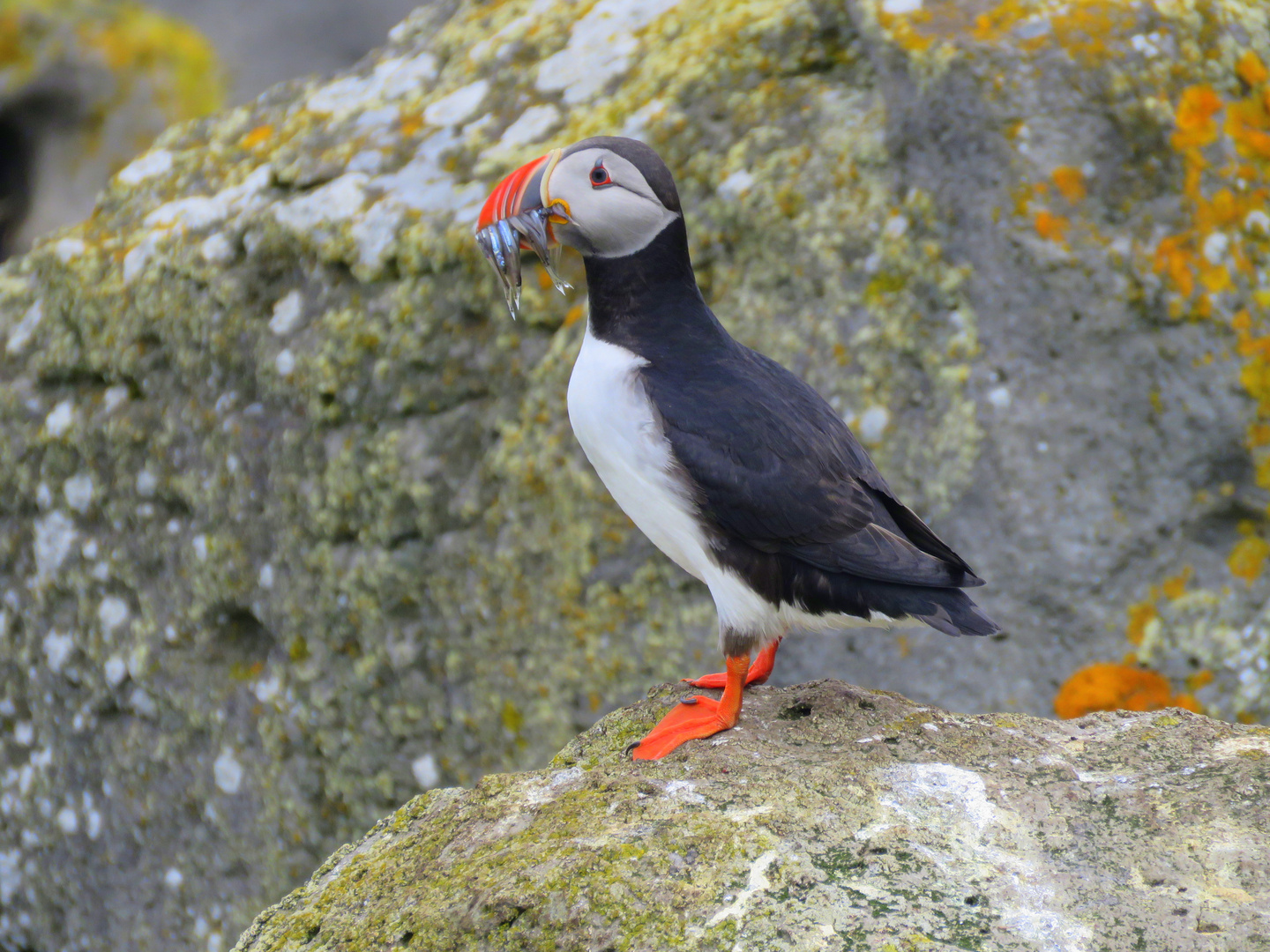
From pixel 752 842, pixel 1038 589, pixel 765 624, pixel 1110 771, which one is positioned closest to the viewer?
pixel 752 842

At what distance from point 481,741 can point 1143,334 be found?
2.66 meters

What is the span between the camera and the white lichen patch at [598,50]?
4398mm

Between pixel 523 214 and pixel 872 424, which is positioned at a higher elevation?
pixel 523 214

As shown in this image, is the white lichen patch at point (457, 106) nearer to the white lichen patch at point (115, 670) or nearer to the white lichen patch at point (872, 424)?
the white lichen patch at point (872, 424)

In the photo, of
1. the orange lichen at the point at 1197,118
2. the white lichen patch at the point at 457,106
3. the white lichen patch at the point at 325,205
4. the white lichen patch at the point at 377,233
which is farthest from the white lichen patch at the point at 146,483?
the orange lichen at the point at 1197,118

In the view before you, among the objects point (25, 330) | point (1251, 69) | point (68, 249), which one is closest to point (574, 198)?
point (1251, 69)

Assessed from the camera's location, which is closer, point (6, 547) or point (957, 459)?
point (957, 459)

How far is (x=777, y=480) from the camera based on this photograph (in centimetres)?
287

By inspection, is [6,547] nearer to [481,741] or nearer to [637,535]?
[481,741]

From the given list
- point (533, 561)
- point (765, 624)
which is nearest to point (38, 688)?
point (533, 561)

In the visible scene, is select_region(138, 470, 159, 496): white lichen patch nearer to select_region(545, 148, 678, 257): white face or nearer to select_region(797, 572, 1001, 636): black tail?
select_region(545, 148, 678, 257): white face

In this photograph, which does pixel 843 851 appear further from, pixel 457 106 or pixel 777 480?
pixel 457 106

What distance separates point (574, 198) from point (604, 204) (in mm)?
79

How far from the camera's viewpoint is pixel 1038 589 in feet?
12.5
